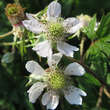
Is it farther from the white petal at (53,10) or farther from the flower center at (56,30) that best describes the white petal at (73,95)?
the white petal at (53,10)

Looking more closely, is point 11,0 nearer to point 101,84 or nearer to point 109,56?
point 109,56

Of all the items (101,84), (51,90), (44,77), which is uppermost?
(44,77)

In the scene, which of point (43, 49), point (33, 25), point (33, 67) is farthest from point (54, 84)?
point (33, 25)

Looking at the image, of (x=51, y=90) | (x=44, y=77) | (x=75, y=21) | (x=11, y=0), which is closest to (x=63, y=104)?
(x=51, y=90)

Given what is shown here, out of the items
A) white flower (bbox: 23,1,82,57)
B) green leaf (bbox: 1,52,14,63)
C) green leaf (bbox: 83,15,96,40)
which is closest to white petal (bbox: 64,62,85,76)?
white flower (bbox: 23,1,82,57)

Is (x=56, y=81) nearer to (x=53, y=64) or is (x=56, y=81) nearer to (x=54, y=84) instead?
(x=54, y=84)

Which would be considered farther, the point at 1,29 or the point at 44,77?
the point at 1,29
